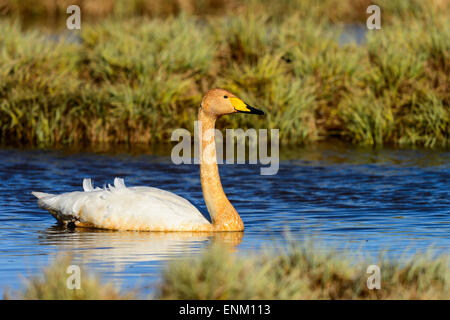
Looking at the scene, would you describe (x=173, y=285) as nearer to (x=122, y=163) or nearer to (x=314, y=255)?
(x=314, y=255)

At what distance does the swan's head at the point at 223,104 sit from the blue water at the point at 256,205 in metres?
1.24

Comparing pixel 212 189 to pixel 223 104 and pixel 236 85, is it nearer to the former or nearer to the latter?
pixel 223 104

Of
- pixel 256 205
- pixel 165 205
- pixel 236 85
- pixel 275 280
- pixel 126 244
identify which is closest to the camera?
pixel 275 280

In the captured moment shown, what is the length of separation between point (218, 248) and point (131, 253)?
2053 mm

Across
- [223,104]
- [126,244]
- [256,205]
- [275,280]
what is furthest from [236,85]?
[275,280]

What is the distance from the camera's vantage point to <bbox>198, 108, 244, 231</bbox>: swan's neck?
10891 mm

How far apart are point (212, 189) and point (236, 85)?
702cm

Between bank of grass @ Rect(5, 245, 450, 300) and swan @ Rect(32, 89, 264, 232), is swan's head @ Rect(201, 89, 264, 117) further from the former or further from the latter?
bank of grass @ Rect(5, 245, 450, 300)

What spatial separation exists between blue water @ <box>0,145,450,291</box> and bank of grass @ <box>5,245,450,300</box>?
2.01 ft

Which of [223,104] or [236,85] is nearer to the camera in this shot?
[223,104]

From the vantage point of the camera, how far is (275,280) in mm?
7512

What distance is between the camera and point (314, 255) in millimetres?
7980

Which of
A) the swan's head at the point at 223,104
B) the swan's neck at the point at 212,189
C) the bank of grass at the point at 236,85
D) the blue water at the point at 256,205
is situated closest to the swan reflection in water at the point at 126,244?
the blue water at the point at 256,205
